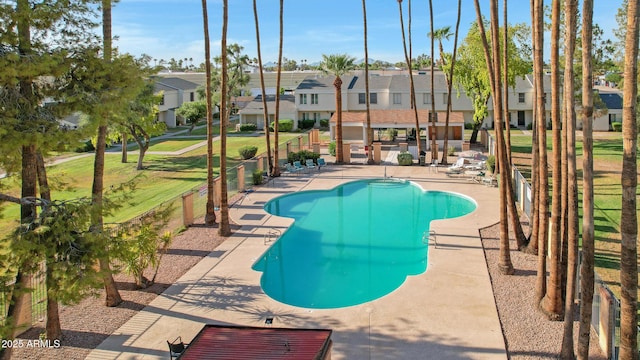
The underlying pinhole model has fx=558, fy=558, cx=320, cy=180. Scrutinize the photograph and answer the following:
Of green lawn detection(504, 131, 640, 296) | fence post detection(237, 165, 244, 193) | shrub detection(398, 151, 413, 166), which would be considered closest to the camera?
green lawn detection(504, 131, 640, 296)

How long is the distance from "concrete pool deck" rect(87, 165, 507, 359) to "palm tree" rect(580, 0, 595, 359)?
2328mm

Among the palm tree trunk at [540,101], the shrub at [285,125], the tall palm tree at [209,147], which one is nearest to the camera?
the palm tree trunk at [540,101]

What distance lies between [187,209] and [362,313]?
36.8ft

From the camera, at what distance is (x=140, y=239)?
37.5 ft

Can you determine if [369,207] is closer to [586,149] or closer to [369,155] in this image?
[369,155]

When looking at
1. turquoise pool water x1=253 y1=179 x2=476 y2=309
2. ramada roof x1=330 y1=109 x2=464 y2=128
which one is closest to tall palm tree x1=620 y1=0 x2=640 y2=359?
turquoise pool water x1=253 y1=179 x2=476 y2=309

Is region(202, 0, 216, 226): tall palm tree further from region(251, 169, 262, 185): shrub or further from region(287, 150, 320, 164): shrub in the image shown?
region(287, 150, 320, 164): shrub

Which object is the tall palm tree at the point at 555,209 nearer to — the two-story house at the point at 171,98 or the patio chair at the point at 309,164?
the patio chair at the point at 309,164

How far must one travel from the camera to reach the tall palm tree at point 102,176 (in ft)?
35.9

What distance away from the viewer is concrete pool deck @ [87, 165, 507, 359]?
12391mm

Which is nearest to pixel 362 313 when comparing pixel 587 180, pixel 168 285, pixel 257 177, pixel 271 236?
pixel 168 285

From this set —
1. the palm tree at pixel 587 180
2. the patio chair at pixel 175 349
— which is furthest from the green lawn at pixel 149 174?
the palm tree at pixel 587 180

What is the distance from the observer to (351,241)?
73.3 feet

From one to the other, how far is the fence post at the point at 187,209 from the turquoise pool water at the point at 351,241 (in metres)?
4.16
